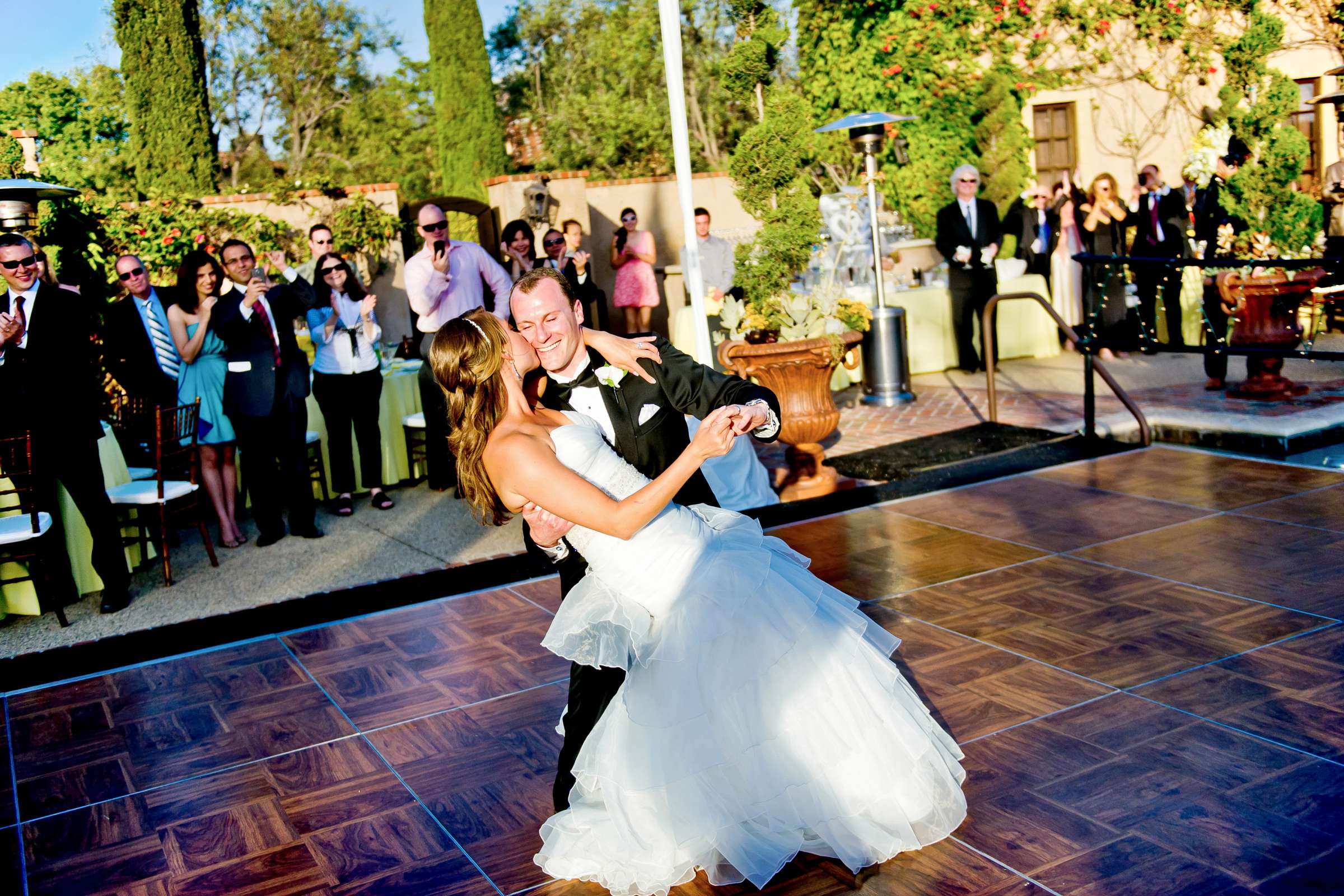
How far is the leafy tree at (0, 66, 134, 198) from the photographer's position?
2105 cm

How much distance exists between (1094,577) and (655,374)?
2563mm

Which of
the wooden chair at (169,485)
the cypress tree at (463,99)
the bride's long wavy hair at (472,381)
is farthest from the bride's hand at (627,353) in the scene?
the cypress tree at (463,99)

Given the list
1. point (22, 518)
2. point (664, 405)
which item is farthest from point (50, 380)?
point (664, 405)

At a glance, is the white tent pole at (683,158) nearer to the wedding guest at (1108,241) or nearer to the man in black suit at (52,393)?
the man in black suit at (52,393)

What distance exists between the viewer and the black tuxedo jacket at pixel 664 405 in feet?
11.0

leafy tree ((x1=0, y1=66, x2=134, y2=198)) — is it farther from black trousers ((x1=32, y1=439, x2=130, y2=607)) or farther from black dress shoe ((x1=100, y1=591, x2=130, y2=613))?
black dress shoe ((x1=100, y1=591, x2=130, y2=613))

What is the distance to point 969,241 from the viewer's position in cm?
1064

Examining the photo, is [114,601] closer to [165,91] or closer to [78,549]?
[78,549]

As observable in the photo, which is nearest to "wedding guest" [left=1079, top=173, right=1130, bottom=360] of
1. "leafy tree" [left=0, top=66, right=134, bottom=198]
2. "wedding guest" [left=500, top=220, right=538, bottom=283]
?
"wedding guest" [left=500, top=220, right=538, bottom=283]

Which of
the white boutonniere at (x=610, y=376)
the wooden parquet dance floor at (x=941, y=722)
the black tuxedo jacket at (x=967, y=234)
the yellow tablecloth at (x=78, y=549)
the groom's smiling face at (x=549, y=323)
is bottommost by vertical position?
the wooden parquet dance floor at (x=941, y=722)

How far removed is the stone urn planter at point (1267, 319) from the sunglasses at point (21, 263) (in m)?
7.36

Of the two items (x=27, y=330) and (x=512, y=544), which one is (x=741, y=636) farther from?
(x=27, y=330)

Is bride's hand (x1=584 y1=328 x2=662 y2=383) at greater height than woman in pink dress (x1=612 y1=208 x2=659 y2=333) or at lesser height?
lesser

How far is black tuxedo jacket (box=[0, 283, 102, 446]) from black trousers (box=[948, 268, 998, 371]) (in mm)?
7568
